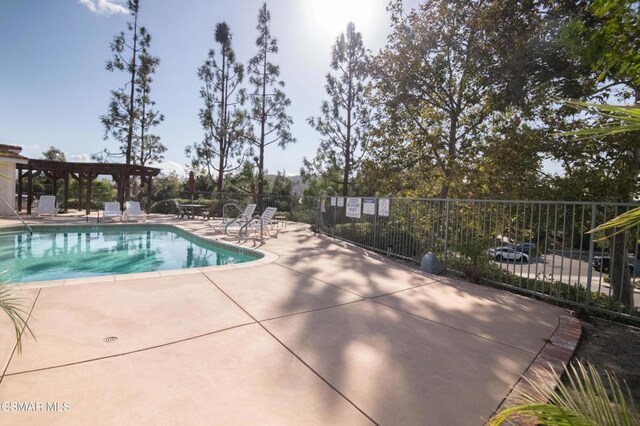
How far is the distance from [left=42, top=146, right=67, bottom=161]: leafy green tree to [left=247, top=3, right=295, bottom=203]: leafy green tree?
1160 inches

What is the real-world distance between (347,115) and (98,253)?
13.5 m

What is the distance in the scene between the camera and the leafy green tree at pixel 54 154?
115ft

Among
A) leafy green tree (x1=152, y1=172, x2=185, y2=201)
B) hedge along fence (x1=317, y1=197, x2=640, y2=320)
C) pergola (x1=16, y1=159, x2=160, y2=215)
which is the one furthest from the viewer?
leafy green tree (x1=152, y1=172, x2=185, y2=201)

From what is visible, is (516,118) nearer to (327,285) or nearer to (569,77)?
(569,77)

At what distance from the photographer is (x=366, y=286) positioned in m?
4.80

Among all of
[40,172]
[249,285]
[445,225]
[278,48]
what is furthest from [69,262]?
[278,48]

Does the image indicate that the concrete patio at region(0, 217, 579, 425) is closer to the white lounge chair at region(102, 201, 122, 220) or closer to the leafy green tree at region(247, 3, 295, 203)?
the white lounge chair at region(102, 201, 122, 220)

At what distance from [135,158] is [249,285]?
73.0 ft

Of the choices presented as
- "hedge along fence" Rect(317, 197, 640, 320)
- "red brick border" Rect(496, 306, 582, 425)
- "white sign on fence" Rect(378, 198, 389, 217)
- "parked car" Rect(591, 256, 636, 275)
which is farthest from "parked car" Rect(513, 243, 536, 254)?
"white sign on fence" Rect(378, 198, 389, 217)

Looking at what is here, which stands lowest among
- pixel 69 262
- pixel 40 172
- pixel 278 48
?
pixel 69 262

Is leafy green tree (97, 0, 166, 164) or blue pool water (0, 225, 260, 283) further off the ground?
leafy green tree (97, 0, 166, 164)

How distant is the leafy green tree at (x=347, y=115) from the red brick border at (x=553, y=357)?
1365 centimetres

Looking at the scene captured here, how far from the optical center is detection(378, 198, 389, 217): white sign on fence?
25.1ft

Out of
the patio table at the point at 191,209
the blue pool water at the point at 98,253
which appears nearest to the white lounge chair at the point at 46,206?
the blue pool water at the point at 98,253
